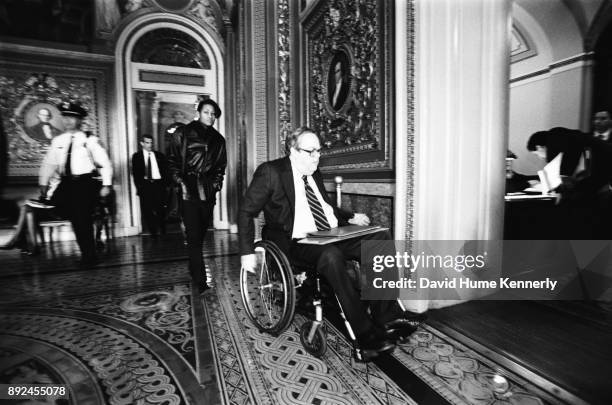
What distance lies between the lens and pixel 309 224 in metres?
2.15

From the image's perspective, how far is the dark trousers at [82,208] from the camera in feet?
12.1

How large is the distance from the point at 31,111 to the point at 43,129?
13.8 inches

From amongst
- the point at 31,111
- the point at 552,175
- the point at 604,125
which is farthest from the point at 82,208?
the point at 604,125

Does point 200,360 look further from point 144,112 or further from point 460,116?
point 144,112

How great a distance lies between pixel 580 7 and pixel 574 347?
5983 millimetres

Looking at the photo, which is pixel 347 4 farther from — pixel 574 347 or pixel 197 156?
pixel 574 347

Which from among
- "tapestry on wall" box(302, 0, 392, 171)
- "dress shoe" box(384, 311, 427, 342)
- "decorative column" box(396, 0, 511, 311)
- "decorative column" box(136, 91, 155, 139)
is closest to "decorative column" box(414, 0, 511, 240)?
"decorative column" box(396, 0, 511, 311)

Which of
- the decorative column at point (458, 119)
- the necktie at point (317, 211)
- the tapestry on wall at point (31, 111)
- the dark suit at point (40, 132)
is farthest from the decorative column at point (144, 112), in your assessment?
the decorative column at point (458, 119)

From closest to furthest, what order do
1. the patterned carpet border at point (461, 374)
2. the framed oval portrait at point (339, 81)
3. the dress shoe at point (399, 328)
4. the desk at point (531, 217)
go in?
the patterned carpet border at point (461, 374), the dress shoe at point (399, 328), the desk at point (531, 217), the framed oval portrait at point (339, 81)

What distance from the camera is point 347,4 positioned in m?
2.99

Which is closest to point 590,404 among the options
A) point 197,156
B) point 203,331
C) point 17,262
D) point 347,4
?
point 203,331

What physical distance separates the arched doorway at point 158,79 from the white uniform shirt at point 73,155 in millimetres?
2620

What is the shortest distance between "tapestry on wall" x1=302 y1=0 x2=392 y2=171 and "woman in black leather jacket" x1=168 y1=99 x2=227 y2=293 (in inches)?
47.5

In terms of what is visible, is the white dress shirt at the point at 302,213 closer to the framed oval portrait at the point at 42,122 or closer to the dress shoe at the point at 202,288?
the dress shoe at the point at 202,288
